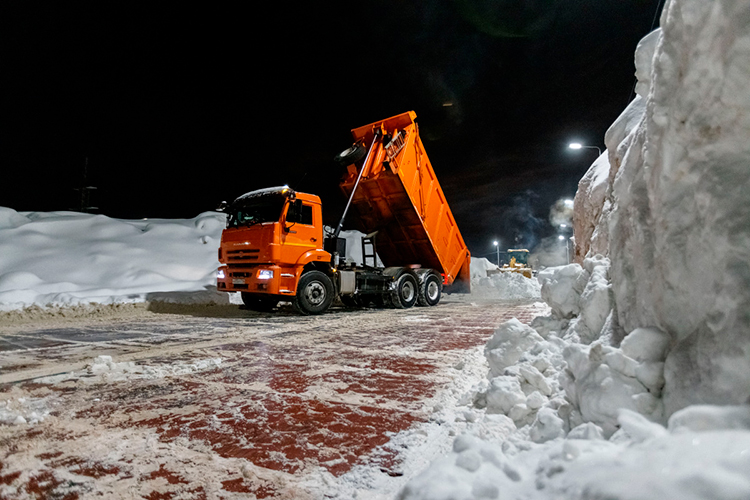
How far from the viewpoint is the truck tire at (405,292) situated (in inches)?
445

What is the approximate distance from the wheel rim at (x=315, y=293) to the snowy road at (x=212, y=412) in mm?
3504

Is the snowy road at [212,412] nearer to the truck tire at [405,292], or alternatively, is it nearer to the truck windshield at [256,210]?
the truck windshield at [256,210]

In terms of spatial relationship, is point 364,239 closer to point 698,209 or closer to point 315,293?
point 315,293

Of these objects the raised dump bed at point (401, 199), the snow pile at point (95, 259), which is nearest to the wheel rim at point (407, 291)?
the raised dump bed at point (401, 199)

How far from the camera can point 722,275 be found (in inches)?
60.5

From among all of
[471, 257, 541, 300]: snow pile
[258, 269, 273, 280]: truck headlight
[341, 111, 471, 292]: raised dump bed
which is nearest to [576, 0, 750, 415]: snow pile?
[258, 269, 273, 280]: truck headlight

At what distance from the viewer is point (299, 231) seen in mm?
9219

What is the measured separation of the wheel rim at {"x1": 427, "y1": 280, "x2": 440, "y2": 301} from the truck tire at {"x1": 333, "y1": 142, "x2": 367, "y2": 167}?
4.52 m

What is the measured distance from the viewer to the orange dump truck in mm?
8914

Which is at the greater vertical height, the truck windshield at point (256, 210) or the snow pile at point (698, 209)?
the truck windshield at point (256, 210)

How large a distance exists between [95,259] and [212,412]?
39.4 ft

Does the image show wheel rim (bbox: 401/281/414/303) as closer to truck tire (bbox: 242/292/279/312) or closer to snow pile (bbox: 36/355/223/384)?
truck tire (bbox: 242/292/279/312)

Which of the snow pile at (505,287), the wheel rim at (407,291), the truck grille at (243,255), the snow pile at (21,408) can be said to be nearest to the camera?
the snow pile at (21,408)

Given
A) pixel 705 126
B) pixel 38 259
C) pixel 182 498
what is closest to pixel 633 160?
pixel 705 126
